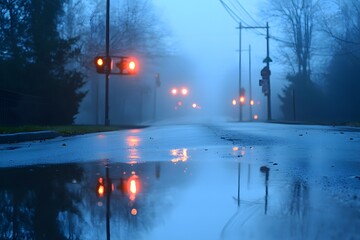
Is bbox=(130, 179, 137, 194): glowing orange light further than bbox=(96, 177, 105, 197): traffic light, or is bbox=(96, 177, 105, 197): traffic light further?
bbox=(130, 179, 137, 194): glowing orange light

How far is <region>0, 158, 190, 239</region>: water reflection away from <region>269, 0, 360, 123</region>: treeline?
36.9 metres

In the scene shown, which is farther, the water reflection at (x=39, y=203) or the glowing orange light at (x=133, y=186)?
the glowing orange light at (x=133, y=186)

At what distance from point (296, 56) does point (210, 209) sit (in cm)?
5452

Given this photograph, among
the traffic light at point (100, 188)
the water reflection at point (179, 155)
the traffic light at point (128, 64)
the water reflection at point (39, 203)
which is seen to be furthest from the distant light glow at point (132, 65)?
the traffic light at point (100, 188)

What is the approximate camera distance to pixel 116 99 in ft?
203

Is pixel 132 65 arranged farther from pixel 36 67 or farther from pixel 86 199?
pixel 86 199

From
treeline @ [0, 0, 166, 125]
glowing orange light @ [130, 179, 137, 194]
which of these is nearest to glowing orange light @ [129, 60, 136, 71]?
treeline @ [0, 0, 166, 125]

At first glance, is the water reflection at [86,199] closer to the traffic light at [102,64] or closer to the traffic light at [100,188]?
the traffic light at [100,188]

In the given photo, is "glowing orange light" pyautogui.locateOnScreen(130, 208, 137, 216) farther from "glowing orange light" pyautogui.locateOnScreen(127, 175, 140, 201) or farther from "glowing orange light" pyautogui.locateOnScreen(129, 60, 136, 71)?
"glowing orange light" pyautogui.locateOnScreen(129, 60, 136, 71)

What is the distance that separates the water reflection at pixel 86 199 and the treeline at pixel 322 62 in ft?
121

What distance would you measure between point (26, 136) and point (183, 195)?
1243 cm

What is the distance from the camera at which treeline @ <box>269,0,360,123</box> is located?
159 ft

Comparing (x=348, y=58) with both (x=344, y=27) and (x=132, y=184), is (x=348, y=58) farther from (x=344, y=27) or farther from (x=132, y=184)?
(x=132, y=184)

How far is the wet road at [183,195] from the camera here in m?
5.27
